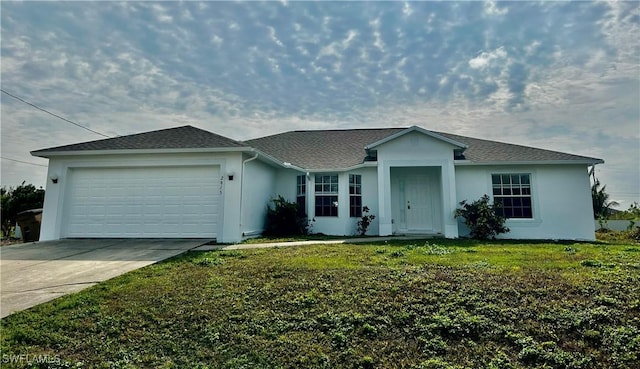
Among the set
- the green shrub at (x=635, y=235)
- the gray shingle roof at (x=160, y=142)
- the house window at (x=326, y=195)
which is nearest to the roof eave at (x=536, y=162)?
the green shrub at (x=635, y=235)

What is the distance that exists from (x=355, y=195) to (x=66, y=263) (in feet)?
30.7

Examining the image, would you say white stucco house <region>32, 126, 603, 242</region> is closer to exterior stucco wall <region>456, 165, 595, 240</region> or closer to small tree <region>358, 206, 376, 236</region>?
exterior stucco wall <region>456, 165, 595, 240</region>

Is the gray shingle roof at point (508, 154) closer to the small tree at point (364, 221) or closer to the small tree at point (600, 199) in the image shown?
the small tree at point (364, 221)

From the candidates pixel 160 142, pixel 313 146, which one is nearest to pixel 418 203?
pixel 313 146

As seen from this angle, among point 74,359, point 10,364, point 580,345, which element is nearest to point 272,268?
point 74,359

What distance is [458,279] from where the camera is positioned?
200 inches

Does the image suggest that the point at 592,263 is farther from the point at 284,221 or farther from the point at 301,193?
the point at 301,193

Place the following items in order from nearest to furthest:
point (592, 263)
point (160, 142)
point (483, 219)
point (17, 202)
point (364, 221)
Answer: point (592, 263), point (160, 142), point (483, 219), point (364, 221), point (17, 202)

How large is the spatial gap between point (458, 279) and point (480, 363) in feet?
6.66

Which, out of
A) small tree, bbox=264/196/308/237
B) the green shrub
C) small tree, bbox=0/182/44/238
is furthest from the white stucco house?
small tree, bbox=0/182/44/238

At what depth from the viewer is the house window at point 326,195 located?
13.0 metres

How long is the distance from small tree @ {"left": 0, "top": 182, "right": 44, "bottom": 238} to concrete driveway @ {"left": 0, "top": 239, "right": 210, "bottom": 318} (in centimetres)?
944

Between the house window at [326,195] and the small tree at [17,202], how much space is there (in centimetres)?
1516

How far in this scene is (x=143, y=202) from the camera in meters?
10.7
